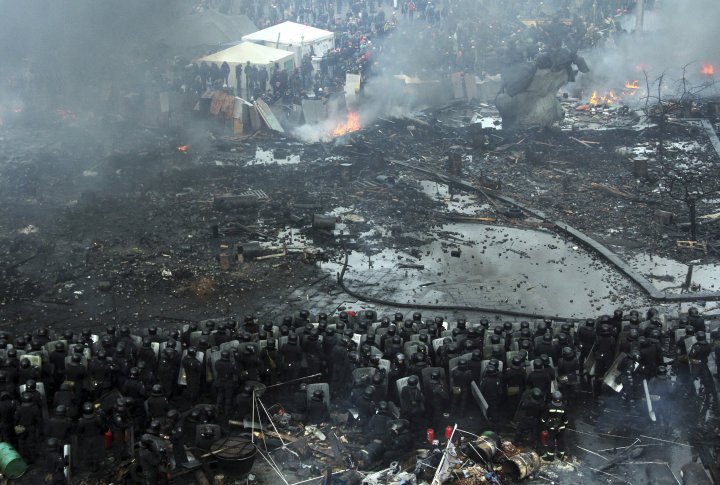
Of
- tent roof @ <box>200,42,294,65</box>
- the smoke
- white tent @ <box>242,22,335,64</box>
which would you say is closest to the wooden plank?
tent roof @ <box>200,42,294,65</box>

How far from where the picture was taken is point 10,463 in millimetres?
12648

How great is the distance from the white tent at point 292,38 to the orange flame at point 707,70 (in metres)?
19.2

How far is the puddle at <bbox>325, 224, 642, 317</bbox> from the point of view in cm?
1955

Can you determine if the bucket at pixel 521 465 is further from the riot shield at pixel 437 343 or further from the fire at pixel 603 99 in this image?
the fire at pixel 603 99

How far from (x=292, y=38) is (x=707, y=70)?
2121cm

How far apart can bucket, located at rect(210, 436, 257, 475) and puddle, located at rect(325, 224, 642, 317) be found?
24.5ft

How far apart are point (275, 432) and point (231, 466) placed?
140cm

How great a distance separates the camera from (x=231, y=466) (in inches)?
501

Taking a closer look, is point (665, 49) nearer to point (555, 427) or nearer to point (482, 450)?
point (555, 427)

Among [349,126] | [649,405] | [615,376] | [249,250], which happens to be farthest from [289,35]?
[649,405]

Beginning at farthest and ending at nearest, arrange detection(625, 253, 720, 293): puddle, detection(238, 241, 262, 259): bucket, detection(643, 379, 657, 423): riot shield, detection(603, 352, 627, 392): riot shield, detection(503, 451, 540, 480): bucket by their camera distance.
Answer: detection(238, 241, 262, 259): bucket, detection(625, 253, 720, 293): puddle, detection(603, 352, 627, 392): riot shield, detection(643, 379, 657, 423): riot shield, detection(503, 451, 540, 480): bucket

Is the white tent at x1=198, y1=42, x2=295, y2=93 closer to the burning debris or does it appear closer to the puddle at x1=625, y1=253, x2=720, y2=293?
the burning debris

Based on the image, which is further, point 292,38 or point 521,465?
point 292,38

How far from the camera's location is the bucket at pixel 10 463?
1265 centimetres
